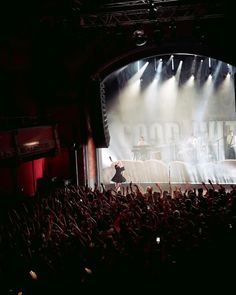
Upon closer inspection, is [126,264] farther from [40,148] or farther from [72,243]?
[40,148]

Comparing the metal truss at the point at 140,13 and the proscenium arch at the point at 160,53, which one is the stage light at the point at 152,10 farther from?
the proscenium arch at the point at 160,53

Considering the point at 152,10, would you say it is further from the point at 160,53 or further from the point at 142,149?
the point at 142,149

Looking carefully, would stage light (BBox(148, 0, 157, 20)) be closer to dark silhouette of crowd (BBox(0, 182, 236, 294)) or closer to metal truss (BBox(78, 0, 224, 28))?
metal truss (BBox(78, 0, 224, 28))

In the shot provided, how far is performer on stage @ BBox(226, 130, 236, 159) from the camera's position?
43.2ft

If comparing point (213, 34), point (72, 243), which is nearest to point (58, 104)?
point (213, 34)

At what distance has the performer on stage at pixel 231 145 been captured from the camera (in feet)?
43.2

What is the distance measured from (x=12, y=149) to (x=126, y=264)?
13.5 feet

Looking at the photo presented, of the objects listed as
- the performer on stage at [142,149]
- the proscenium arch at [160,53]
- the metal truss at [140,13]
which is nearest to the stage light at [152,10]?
the metal truss at [140,13]

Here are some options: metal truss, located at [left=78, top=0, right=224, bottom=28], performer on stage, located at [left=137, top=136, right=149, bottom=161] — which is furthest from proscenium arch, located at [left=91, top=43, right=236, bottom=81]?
performer on stage, located at [left=137, top=136, right=149, bottom=161]

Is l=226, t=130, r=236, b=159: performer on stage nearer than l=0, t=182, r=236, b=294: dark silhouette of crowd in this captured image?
No

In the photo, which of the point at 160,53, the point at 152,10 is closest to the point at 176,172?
the point at 160,53

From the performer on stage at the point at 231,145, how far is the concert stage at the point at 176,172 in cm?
22

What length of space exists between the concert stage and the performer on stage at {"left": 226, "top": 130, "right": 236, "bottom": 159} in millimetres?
217

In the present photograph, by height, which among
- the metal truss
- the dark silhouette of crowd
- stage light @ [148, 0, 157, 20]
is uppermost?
the metal truss
